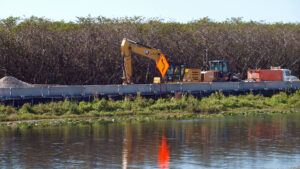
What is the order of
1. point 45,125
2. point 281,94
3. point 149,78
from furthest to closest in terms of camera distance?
point 149,78 < point 281,94 < point 45,125

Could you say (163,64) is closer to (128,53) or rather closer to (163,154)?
(128,53)

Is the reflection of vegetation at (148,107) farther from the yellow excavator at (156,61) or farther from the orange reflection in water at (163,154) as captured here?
the orange reflection in water at (163,154)

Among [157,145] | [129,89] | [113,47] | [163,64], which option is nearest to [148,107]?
[129,89]

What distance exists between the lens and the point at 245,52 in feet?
257

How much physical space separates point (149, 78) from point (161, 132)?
136 ft

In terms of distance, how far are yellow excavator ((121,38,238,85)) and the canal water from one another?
15.4m

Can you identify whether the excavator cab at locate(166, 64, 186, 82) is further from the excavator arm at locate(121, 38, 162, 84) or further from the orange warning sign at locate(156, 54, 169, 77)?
the excavator arm at locate(121, 38, 162, 84)

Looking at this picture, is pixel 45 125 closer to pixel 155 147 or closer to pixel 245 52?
pixel 155 147

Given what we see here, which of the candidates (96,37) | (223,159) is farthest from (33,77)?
(223,159)

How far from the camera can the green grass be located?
3956 cm

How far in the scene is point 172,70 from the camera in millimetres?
54406

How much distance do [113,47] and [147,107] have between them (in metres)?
23.9

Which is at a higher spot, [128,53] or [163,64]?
[128,53]

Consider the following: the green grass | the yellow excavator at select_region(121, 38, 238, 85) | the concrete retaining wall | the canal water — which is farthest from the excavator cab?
the canal water
